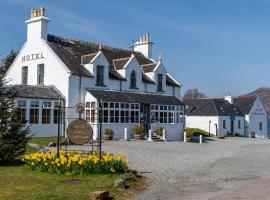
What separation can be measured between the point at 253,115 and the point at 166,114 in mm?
27736

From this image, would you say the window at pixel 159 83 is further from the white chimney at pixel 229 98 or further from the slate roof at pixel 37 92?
the white chimney at pixel 229 98

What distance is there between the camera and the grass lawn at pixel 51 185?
36.6 ft

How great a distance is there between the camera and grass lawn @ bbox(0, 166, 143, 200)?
439 inches

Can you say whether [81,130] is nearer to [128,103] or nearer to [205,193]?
[205,193]

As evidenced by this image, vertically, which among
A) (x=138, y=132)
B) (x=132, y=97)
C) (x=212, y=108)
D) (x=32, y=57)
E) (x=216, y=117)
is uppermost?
(x=32, y=57)

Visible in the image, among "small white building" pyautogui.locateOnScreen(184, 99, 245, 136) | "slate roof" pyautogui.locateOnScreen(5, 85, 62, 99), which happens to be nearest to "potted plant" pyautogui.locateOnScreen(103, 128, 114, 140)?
"slate roof" pyautogui.locateOnScreen(5, 85, 62, 99)

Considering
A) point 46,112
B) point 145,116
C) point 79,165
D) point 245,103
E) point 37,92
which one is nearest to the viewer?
point 79,165

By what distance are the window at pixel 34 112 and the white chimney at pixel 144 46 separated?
18.5 m

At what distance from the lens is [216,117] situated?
57.6m

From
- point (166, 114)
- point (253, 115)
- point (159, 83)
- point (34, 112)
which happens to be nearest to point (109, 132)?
point (34, 112)

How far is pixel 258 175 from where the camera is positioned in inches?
645

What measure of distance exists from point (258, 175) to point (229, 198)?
18.1ft

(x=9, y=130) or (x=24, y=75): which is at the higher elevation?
(x=24, y=75)

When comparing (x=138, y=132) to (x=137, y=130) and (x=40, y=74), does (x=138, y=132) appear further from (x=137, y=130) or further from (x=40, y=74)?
(x=40, y=74)
